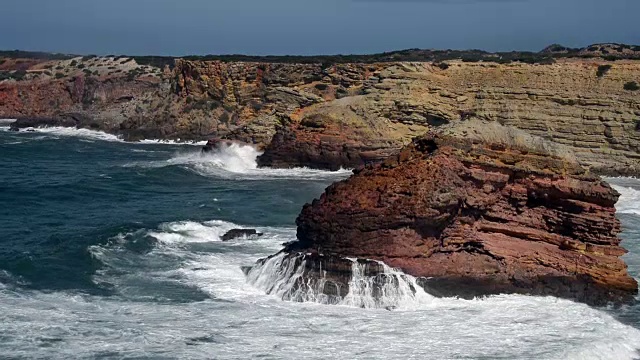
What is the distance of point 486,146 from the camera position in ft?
69.1

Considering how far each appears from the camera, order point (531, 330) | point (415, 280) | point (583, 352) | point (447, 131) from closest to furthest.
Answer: point (583, 352) → point (531, 330) → point (415, 280) → point (447, 131)

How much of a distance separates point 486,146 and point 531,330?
521cm

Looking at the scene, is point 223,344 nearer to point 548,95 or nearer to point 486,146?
point 486,146

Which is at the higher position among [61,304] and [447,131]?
[447,131]

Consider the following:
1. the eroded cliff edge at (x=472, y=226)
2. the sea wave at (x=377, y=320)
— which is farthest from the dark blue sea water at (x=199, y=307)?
the eroded cliff edge at (x=472, y=226)

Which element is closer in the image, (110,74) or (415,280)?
(415,280)

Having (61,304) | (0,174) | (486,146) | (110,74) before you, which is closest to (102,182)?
(0,174)

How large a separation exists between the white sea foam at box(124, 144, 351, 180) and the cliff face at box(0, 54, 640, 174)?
1.25 meters

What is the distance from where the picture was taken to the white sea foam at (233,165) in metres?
49.3

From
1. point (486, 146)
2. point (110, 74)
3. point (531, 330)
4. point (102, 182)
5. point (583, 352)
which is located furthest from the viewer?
point (110, 74)

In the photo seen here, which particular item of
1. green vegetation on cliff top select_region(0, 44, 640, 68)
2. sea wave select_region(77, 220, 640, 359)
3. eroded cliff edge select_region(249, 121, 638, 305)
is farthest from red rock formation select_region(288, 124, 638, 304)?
green vegetation on cliff top select_region(0, 44, 640, 68)

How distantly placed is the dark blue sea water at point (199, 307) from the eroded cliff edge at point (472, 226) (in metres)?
0.68

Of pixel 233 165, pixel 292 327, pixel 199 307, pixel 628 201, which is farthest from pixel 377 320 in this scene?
pixel 233 165

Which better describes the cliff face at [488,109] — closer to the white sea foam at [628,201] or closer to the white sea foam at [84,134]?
the white sea foam at [628,201]
